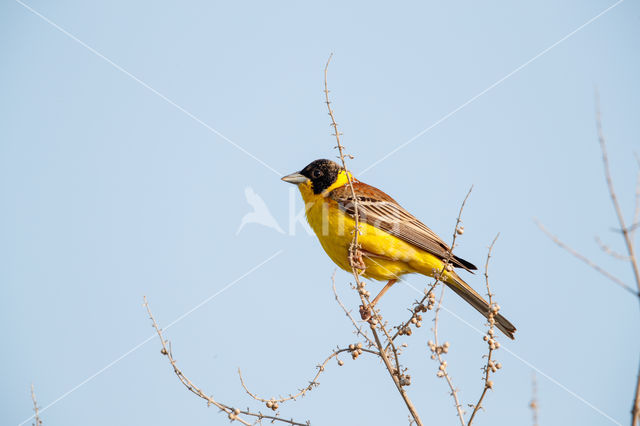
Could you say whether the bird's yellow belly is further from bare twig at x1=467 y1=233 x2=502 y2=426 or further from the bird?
bare twig at x1=467 y1=233 x2=502 y2=426

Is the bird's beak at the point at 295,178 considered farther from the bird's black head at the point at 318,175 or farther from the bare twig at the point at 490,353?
the bare twig at the point at 490,353

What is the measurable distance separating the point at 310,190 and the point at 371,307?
2512 mm

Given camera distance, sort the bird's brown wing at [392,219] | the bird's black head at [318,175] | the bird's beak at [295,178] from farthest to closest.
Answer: the bird's beak at [295,178], the bird's black head at [318,175], the bird's brown wing at [392,219]

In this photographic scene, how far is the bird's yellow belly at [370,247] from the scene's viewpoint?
17.0ft

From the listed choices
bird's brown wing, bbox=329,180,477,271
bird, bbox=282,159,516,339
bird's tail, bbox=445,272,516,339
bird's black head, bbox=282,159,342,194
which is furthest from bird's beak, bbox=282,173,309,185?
bird's tail, bbox=445,272,516,339

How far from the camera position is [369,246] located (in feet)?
17.3

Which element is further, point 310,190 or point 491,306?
point 310,190

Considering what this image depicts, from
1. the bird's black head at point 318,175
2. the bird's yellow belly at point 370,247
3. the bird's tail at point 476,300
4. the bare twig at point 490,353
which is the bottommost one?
the bare twig at point 490,353

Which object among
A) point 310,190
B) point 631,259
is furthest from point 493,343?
point 310,190

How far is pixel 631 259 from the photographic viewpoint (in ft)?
6.85

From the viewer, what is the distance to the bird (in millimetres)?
5230

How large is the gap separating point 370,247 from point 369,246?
1 centimetres

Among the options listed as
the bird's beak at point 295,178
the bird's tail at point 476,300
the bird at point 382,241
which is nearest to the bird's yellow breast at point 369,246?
the bird at point 382,241

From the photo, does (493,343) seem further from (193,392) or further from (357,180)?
(357,180)
